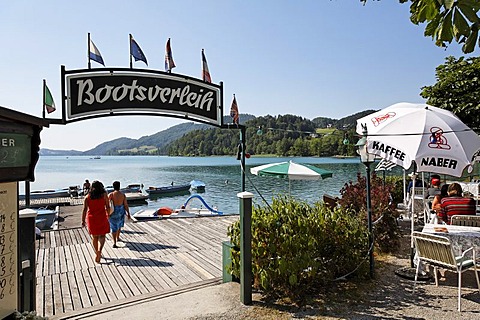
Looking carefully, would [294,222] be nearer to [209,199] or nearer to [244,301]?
[244,301]

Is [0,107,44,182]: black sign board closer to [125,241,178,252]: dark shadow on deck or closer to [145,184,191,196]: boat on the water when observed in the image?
[125,241,178,252]: dark shadow on deck

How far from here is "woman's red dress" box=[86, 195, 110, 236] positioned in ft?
19.4

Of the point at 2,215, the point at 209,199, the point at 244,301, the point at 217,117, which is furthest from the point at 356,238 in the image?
the point at 209,199

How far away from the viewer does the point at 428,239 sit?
14.2ft

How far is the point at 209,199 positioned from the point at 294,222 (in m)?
25.0

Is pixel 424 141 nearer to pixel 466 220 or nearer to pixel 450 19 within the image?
pixel 466 220

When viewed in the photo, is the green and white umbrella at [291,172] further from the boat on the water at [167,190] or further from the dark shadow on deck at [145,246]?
the boat on the water at [167,190]

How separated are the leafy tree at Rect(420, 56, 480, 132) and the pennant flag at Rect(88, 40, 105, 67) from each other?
31.1ft

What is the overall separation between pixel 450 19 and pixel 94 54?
3.48 m

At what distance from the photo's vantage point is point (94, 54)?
3824 millimetres

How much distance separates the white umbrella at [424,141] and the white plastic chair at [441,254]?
987mm

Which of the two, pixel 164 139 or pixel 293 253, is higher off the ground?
pixel 164 139

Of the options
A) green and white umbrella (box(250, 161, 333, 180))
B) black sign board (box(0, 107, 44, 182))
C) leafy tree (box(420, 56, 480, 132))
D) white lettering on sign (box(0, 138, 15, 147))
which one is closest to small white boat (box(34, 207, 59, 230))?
green and white umbrella (box(250, 161, 333, 180))

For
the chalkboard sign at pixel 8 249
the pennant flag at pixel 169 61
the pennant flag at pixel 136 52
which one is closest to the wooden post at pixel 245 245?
the pennant flag at pixel 169 61
